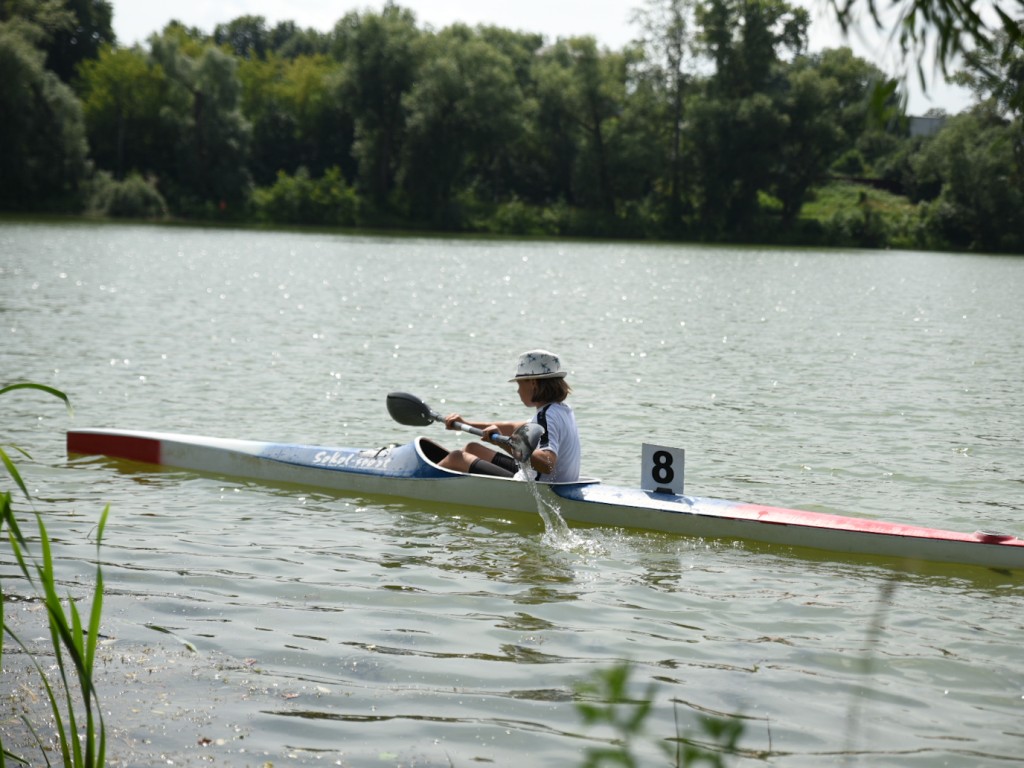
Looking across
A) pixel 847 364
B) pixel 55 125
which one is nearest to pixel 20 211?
pixel 55 125

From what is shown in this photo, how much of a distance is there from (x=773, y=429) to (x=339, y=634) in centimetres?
790

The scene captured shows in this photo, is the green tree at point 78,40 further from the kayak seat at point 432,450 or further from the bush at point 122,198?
the kayak seat at point 432,450

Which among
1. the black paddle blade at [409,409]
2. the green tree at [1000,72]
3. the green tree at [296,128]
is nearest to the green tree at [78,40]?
the green tree at [296,128]

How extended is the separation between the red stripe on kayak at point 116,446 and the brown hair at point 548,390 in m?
3.94

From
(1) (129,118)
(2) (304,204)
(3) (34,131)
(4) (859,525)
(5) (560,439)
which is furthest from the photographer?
(1) (129,118)

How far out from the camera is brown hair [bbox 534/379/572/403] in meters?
8.56

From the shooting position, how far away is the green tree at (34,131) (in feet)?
184

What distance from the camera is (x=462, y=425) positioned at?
9.27 meters

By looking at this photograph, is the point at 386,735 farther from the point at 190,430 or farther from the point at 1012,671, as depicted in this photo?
the point at 190,430

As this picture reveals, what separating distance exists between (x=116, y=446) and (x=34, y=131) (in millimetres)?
52818

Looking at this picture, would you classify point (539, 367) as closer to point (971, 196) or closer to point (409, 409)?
point (409, 409)

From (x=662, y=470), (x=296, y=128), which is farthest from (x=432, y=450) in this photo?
(x=296, y=128)

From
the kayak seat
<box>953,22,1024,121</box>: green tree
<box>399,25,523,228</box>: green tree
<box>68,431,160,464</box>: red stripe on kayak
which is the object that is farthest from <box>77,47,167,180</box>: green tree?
<box>953,22,1024,121</box>: green tree

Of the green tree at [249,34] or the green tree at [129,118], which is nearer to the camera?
the green tree at [129,118]
